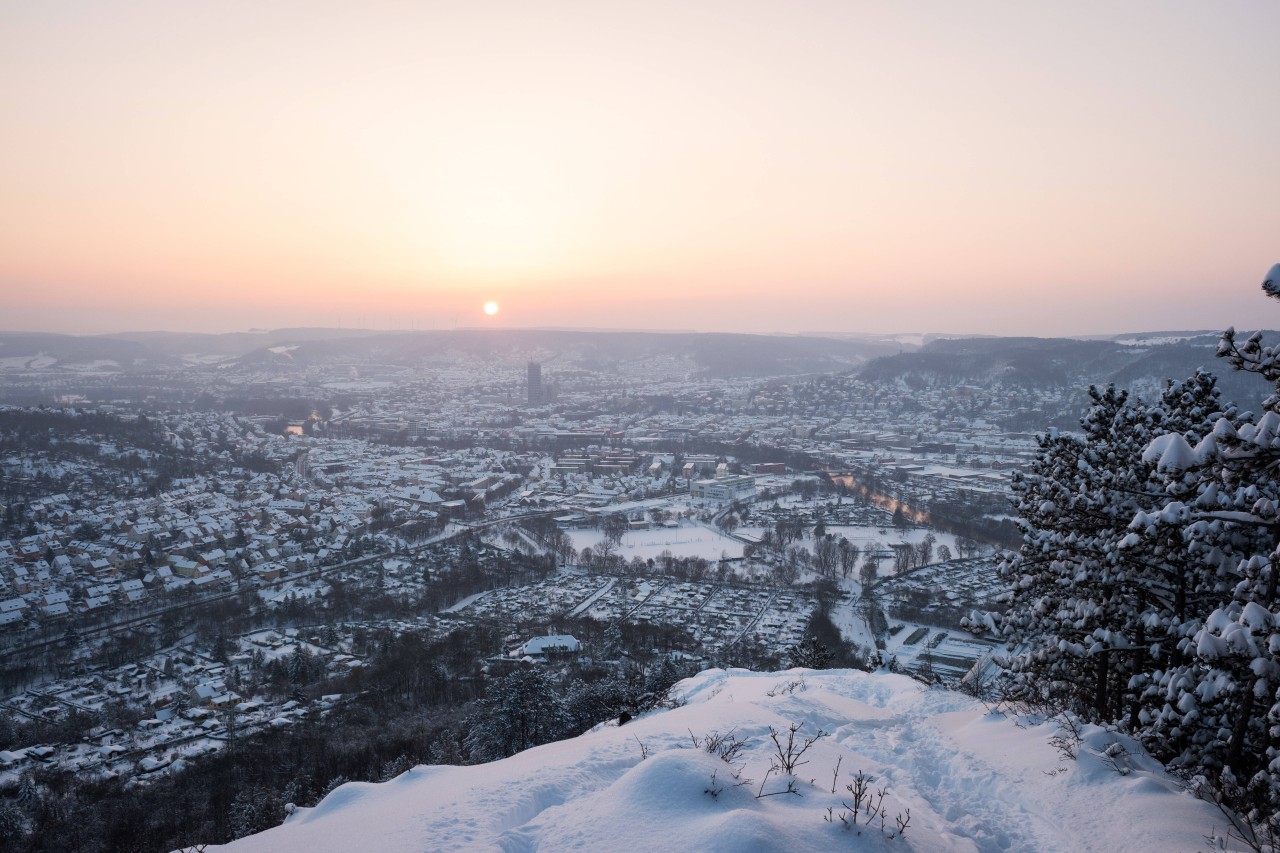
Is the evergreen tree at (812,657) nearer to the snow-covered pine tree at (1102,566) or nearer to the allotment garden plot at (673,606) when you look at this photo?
the allotment garden plot at (673,606)

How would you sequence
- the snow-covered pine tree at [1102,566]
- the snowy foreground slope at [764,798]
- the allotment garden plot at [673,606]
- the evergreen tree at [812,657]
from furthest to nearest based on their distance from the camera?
the allotment garden plot at [673,606] → the evergreen tree at [812,657] → the snow-covered pine tree at [1102,566] → the snowy foreground slope at [764,798]

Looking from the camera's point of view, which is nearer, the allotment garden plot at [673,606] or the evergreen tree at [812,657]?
the evergreen tree at [812,657]

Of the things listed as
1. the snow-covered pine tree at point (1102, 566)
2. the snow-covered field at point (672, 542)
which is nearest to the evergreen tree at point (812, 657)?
the snow-covered pine tree at point (1102, 566)

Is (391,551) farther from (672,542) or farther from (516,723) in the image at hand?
(516,723)

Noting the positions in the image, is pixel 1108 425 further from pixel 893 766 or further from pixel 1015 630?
pixel 893 766

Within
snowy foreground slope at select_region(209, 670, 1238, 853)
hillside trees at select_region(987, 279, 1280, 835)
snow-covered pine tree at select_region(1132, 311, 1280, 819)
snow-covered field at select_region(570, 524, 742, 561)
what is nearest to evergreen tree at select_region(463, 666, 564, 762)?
snowy foreground slope at select_region(209, 670, 1238, 853)

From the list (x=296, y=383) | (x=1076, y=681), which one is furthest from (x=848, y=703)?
(x=296, y=383)

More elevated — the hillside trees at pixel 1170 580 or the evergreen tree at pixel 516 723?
the hillside trees at pixel 1170 580

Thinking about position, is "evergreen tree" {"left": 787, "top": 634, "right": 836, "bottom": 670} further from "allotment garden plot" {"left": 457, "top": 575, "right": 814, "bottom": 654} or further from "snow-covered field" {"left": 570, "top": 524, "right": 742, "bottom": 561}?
"snow-covered field" {"left": 570, "top": 524, "right": 742, "bottom": 561}

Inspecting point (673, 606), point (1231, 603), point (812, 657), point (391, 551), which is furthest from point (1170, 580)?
point (391, 551)
